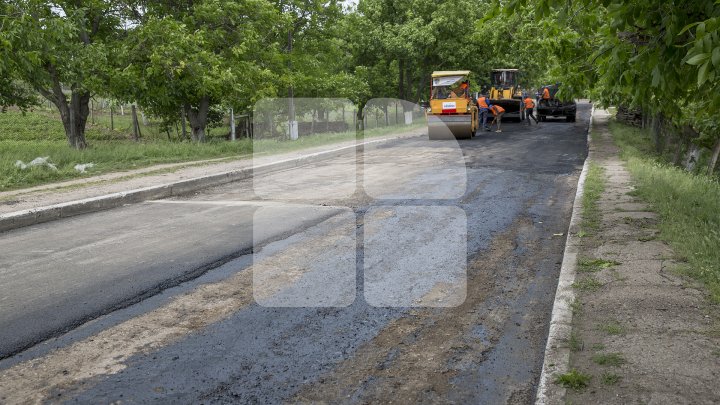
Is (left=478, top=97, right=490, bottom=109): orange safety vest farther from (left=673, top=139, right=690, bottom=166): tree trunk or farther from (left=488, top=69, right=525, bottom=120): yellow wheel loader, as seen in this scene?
(left=673, top=139, right=690, bottom=166): tree trunk

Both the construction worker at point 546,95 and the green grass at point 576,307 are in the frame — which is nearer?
the green grass at point 576,307

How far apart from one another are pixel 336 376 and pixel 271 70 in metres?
20.0

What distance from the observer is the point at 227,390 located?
3742 millimetres

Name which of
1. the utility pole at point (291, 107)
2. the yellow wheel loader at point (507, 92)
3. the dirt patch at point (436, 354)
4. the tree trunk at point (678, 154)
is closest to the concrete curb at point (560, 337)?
the dirt patch at point (436, 354)

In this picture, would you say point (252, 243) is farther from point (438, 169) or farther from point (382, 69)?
point (382, 69)

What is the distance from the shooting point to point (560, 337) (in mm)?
4273

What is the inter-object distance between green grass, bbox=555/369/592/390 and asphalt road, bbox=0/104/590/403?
0.27 metres

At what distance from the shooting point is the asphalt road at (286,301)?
12.7 ft

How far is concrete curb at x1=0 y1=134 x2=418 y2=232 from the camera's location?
8.71m

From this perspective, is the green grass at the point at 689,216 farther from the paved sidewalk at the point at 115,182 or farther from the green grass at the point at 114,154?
the green grass at the point at 114,154

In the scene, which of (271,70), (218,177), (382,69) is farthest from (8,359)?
(382,69)

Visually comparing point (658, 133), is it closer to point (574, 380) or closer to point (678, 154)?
point (678, 154)

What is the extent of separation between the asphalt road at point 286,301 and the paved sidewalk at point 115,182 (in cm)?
117

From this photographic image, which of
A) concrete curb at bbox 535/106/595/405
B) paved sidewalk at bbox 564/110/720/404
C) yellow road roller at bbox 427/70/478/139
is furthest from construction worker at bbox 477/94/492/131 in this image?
concrete curb at bbox 535/106/595/405
